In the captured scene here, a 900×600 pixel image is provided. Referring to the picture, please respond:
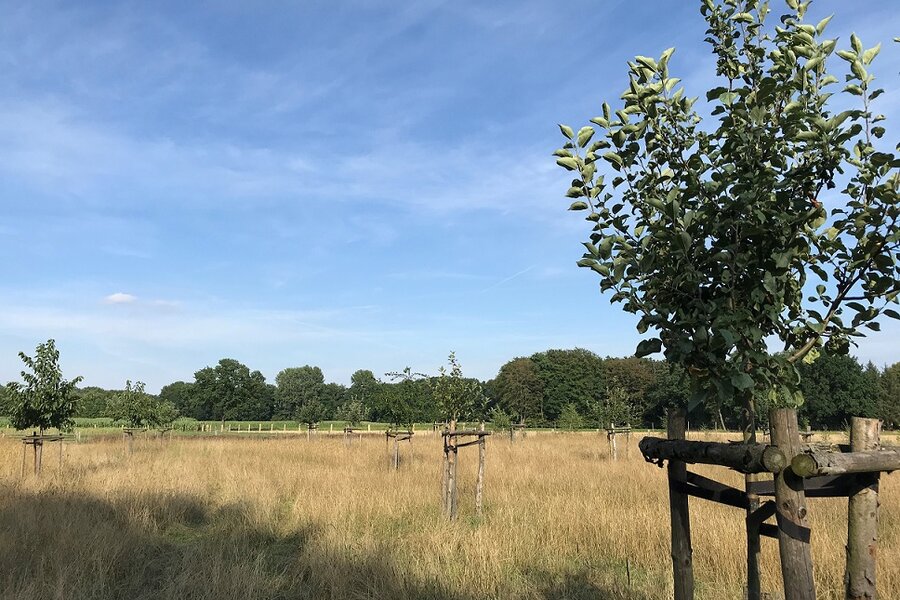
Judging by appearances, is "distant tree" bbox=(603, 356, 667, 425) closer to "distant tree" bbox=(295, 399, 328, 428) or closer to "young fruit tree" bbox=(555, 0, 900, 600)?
"distant tree" bbox=(295, 399, 328, 428)

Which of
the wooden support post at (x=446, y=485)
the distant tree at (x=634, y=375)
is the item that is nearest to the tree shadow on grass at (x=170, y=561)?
the wooden support post at (x=446, y=485)

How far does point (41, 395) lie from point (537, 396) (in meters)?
81.0

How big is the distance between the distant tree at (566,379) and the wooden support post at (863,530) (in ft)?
290

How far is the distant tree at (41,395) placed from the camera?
1748cm

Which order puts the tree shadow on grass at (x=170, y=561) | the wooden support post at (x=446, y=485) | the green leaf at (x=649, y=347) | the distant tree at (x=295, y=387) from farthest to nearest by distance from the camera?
the distant tree at (x=295, y=387) < the wooden support post at (x=446, y=485) < the tree shadow on grass at (x=170, y=561) < the green leaf at (x=649, y=347)

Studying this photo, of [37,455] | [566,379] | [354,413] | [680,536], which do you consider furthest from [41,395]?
[566,379]

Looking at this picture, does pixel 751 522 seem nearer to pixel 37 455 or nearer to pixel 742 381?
pixel 742 381

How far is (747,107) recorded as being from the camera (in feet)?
9.25

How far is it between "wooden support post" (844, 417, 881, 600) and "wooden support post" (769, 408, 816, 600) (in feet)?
2.07

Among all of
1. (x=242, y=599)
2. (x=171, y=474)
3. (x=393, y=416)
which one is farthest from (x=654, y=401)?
(x=242, y=599)

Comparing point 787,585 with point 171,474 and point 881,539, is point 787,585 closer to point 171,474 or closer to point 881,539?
point 881,539

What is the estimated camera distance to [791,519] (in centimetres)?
279

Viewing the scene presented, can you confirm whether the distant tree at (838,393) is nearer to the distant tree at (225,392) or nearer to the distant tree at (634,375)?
the distant tree at (634,375)

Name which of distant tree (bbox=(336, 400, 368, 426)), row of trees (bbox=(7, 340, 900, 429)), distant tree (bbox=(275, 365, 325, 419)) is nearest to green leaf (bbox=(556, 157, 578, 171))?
row of trees (bbox=(7, 340, 900, 429))
